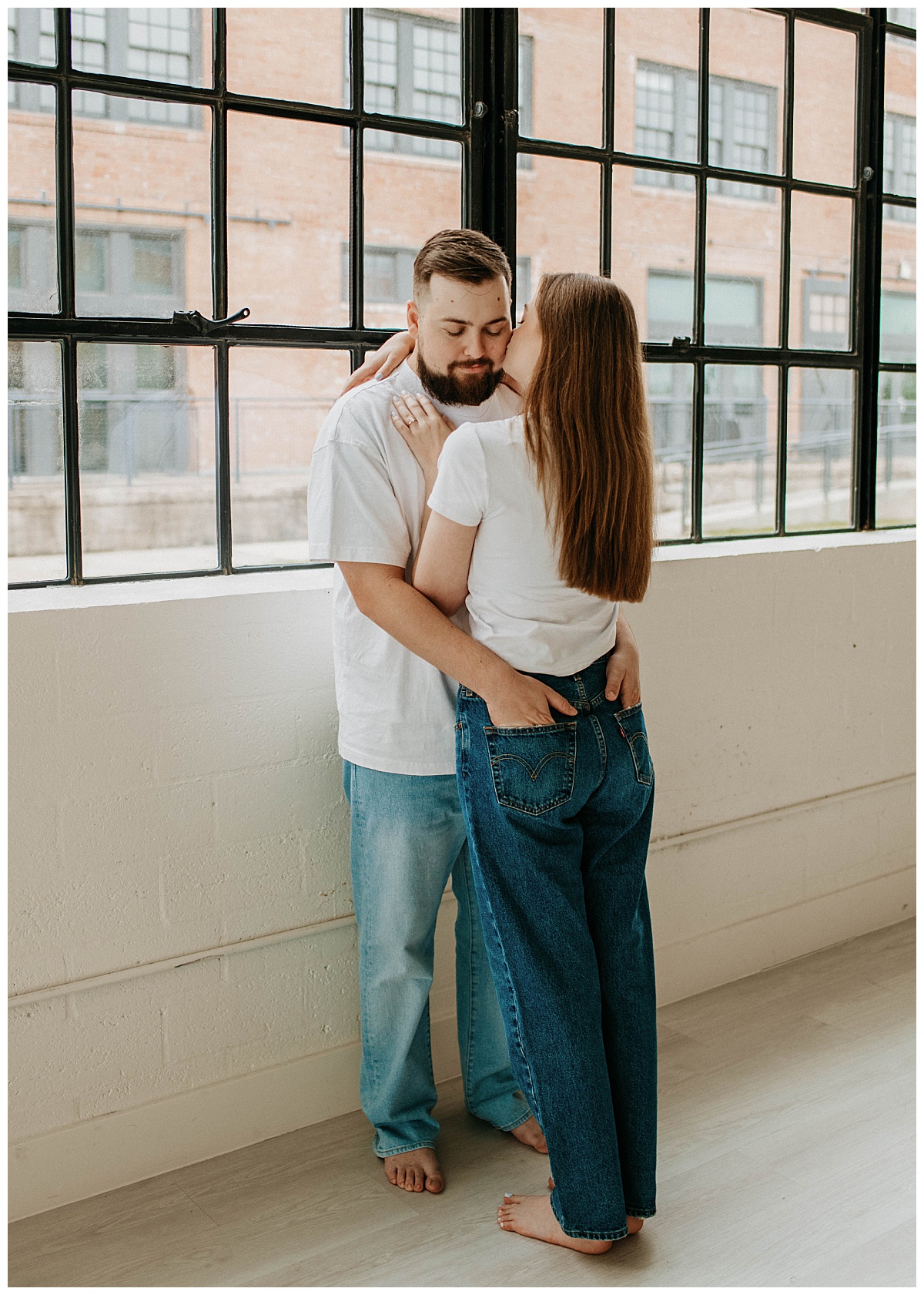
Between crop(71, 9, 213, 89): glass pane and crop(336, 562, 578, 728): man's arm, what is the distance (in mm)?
1019

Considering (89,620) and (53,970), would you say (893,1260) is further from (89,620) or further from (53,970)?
(89,620)

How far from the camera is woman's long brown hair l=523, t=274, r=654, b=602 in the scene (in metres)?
1.75

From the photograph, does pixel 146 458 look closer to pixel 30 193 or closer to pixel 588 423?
pixel 30 193

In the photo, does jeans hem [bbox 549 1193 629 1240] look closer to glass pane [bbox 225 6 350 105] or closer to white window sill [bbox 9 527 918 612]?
white window sill [bbox 9 527 918 612]

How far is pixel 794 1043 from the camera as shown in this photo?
2719 mm

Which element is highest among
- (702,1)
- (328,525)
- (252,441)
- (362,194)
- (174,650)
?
(702,1)

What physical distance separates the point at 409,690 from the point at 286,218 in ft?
3.34

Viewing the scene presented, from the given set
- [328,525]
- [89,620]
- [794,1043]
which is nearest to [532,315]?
[328,525]

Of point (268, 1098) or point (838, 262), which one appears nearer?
point (268, 1098)

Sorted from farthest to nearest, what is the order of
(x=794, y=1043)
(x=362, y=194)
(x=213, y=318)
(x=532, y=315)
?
1. (x=794, y=1043)
2. (x=362, y=194)
3. (x=213, y=318)
4. (x=532, y=315)

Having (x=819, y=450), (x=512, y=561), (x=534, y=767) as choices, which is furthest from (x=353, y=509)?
(x=819, y=450)

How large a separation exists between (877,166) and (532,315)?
2.14 metres

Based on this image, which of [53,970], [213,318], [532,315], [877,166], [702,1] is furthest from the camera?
[877,166]

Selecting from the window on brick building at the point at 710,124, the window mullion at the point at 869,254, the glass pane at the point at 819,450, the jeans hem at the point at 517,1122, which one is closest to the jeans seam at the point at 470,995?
the jeans hem at the point at 517,1122
